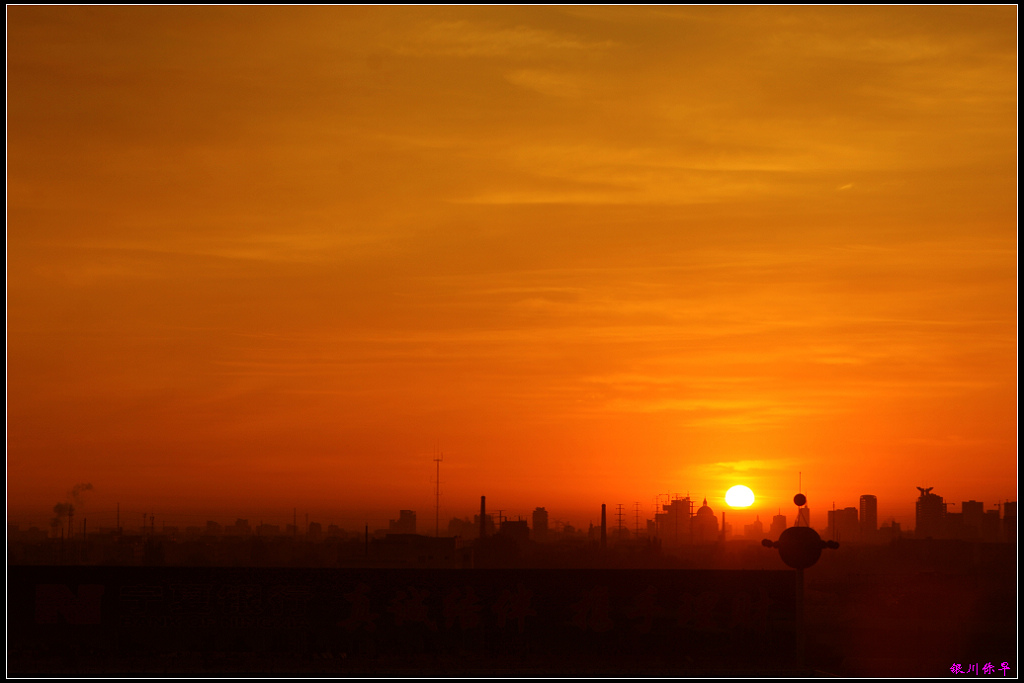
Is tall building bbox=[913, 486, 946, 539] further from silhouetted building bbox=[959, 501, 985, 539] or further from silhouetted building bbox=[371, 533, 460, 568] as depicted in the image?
silhouetted building bbox=[371, 533, 460, 568]

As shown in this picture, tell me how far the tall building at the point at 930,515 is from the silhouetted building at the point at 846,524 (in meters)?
25.3

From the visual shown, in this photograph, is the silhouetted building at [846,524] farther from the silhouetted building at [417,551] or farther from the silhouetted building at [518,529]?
the silhouetted building at [417,551]

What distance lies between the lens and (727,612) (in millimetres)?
27062

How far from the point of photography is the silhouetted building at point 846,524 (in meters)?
160

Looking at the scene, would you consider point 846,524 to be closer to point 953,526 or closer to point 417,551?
point 953,526

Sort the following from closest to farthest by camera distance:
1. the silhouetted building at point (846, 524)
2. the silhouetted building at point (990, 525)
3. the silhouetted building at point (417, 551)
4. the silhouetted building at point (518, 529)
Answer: the silhouetted building at point (417, 551) < the silhouetted building at point (518, 529) < the silhouetted building at point (990, 525) < the silhouetted building at point (846, 524)

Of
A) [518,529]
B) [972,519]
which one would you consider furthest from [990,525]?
[518,529]

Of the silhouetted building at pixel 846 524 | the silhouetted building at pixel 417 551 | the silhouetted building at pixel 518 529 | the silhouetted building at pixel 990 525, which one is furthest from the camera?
the silhouetted building at pixel 846 524

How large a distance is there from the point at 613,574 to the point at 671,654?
231 centimetres

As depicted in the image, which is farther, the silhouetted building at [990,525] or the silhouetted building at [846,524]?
the silhouetted building at [846,524]

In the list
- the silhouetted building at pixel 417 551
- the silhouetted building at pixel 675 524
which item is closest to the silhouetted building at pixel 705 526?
the silhouetted building at pixel 675 524

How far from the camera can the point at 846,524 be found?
165375 mm

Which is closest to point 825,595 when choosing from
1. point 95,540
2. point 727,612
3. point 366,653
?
point 727,612

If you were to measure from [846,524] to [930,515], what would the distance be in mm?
33240
